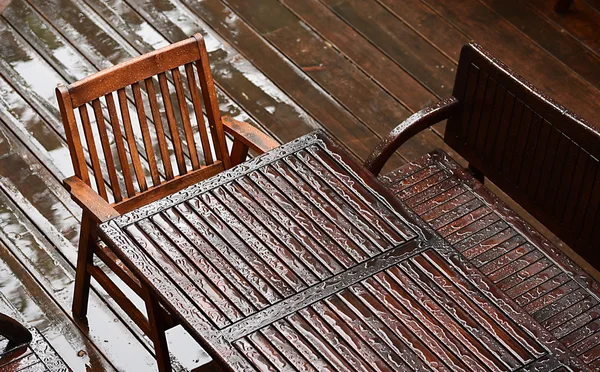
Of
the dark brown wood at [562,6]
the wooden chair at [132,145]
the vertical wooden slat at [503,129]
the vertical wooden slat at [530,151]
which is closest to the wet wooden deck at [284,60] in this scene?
the dark brown wood at [562,6]

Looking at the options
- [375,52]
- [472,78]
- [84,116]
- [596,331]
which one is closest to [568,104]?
→ [375,52]

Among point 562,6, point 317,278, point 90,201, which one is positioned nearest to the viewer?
point 317,278

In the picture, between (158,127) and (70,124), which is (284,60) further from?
(70,124)

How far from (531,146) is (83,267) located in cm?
167

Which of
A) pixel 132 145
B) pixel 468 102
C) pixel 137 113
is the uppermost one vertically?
pixel 468 102

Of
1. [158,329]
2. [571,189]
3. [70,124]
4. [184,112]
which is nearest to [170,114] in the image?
[184,112]

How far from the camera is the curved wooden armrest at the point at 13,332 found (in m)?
2.91

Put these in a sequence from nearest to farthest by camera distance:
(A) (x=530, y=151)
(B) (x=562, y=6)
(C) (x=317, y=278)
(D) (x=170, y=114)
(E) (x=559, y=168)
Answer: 1. (C) (x=317, y=278)
2. (E) (x=559, y=168)
3. (A) (x=530, y=151)
4. (D) (x=170, y=114)
5. (B) (x=562, y=6)

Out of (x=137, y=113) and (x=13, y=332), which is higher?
(x=137, y=113)

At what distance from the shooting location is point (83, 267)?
11.9ft

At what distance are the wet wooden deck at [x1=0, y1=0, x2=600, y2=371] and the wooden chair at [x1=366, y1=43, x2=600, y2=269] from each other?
0.88 m

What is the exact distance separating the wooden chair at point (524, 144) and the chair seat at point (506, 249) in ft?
0.26

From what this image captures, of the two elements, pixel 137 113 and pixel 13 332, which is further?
pixel 137 113

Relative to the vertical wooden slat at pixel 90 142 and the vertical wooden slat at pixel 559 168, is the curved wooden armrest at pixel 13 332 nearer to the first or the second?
the vertical wooden slat at pixel 90 142
